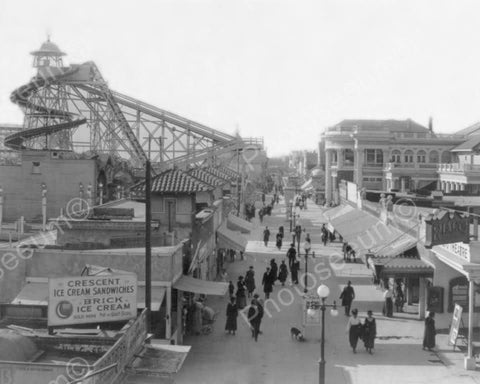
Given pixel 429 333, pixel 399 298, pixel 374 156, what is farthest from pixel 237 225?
pixel 374 156

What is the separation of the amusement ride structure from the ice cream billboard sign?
3106 centimetres

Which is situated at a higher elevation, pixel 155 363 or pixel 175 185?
pixel 175 185

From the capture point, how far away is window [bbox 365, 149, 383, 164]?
8425 centimetres

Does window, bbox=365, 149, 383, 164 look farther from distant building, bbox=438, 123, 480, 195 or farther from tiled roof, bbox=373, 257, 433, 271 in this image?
tiled roof, bbox=373, 257, 433, 271

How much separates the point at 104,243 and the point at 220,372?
6024mm

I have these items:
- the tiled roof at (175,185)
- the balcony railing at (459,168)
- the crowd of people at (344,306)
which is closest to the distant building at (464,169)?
the balcony railing at (459,168)

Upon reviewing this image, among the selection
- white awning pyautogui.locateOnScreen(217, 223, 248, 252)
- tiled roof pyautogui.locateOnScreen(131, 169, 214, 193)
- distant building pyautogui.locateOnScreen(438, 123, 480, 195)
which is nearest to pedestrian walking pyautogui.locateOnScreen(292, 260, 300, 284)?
white awning pyautogui.locateOnScreen(217, 223, 248, 252)

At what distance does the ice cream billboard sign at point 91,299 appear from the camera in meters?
12.3

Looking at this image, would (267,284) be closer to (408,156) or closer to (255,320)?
(255,320)

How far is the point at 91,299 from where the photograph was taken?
12.5 m

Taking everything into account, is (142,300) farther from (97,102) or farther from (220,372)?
(97,102)

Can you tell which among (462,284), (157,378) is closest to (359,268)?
(462,284)

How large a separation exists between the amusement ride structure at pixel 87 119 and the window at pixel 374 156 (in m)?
29.8

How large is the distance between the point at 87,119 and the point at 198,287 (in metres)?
34.0
